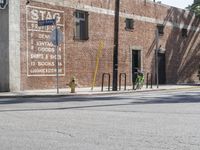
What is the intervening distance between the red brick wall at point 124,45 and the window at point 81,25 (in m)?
0.34

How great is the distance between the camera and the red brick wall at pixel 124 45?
29.6 metres

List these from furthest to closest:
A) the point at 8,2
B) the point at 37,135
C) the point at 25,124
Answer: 1. the point at 8,2
2. the point at 25,124
3. the point at 37,135

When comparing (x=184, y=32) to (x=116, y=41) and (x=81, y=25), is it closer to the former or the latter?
(x=81, y=25)

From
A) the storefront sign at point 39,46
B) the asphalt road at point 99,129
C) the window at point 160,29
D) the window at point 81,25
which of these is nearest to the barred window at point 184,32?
the window at point 160,29

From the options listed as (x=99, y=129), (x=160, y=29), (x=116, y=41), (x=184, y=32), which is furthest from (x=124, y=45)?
(x=99, y=129)

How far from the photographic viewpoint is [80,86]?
1228 inches

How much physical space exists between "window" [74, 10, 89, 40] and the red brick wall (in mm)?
335

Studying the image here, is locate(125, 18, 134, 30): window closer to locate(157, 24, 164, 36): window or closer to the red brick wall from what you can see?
the red brick wall

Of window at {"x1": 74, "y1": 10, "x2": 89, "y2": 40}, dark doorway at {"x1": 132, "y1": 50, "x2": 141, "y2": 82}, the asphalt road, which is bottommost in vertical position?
the asphalt road

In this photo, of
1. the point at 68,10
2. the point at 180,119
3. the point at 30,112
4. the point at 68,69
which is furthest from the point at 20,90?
the point at 180,119

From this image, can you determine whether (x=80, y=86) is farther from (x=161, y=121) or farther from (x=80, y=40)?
(x=161, y=121)

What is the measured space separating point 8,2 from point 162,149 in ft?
63.0

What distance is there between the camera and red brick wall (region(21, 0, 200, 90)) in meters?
29.6

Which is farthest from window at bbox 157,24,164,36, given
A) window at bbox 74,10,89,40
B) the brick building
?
window at bbox 74,10,89,40
